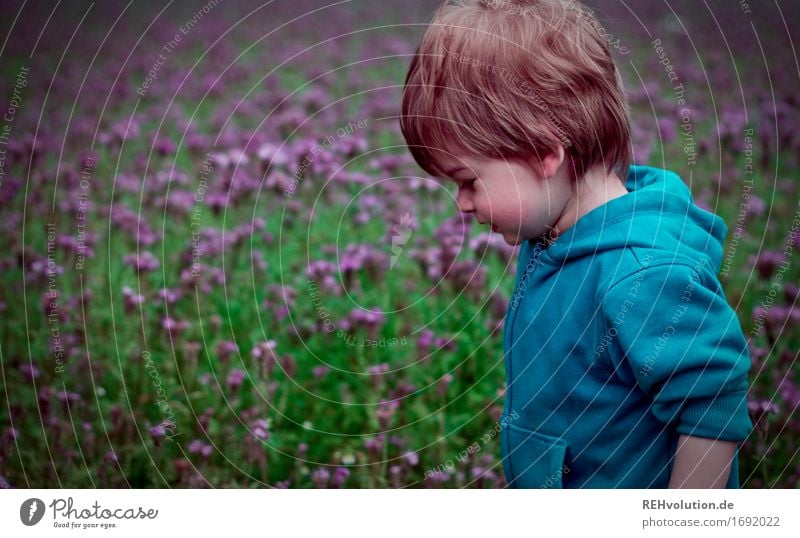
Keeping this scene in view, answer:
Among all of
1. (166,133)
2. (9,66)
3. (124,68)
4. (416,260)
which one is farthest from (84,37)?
(416,260)

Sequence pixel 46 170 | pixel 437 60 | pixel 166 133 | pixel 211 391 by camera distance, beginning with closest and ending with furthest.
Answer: pixel 437 60
pixel 211 391
pixel 46 170
pixel 166 133

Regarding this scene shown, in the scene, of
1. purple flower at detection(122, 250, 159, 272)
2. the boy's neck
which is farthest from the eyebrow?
purple flower at detection(122, 250, 159, 272)

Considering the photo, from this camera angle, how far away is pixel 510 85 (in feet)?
3.23

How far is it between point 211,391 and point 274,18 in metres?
1.79

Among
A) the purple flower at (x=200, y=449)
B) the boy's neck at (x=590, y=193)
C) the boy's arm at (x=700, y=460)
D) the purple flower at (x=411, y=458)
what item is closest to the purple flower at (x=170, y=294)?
the purple flower at (x=200, y=449)

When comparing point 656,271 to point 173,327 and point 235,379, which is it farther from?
point 173,327

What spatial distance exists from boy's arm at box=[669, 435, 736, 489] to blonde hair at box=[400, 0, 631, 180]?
1.14 ft

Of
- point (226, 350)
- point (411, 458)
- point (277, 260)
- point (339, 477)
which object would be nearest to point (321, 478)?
point (339, 477)

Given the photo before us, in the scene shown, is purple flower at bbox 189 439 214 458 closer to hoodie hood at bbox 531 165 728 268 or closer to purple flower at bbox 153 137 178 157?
hoodie hood at bbox 531 165 728 268
